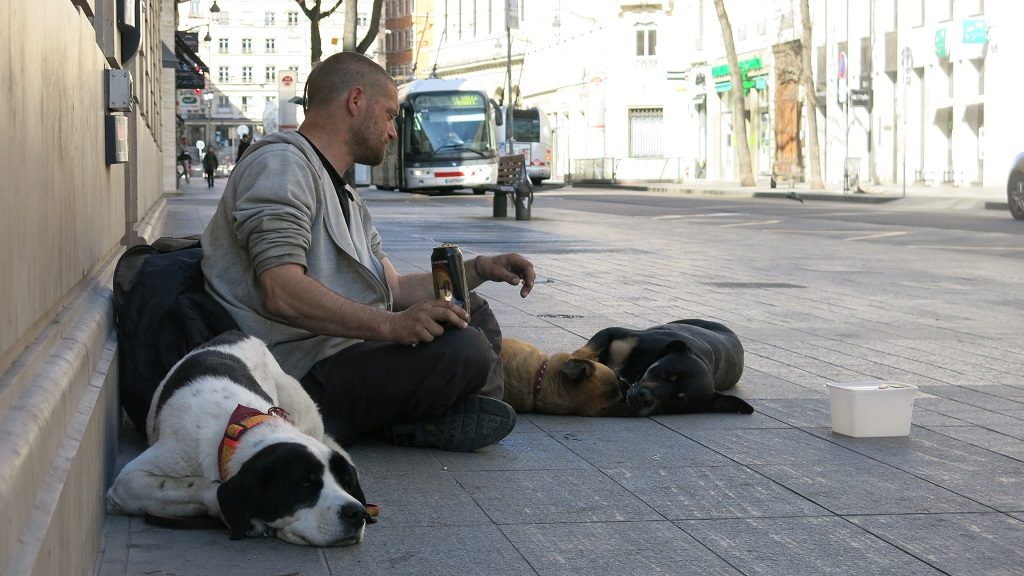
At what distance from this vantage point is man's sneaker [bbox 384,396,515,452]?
5.48m

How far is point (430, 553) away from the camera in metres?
4.07

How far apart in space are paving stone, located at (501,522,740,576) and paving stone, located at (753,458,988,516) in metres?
0.70


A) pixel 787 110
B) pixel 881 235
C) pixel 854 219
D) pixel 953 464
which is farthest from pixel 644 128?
pixel 953 464

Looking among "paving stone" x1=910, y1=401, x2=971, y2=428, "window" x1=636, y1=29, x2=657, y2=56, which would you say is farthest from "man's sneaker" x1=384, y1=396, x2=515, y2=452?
"window" x1=636, y1=29, x2=657, y2=56

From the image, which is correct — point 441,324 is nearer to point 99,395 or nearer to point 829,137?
point 99,395

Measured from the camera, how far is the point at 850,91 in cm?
4303

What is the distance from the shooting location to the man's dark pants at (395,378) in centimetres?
523

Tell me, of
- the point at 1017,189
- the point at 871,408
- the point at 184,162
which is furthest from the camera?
the point at 184,162

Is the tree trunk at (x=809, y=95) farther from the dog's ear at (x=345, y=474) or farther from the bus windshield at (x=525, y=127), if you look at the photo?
the dog's ear at (x=345, y=474)

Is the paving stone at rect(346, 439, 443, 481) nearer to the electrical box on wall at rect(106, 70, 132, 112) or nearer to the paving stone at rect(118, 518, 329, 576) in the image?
the paving stone at rect(118, 518, 329, 576)

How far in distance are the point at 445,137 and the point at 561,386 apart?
39.0 metres

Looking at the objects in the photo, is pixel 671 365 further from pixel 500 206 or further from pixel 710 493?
pixel 500 206

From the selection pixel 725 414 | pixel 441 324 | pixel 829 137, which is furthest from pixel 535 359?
pixel 829 137

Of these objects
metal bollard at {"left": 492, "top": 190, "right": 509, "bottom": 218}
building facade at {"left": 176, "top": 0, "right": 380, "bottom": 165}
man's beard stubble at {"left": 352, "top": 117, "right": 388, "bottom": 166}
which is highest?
building facade at {"left": 176, "top": 0, "right": 380, "bottom": 165}
